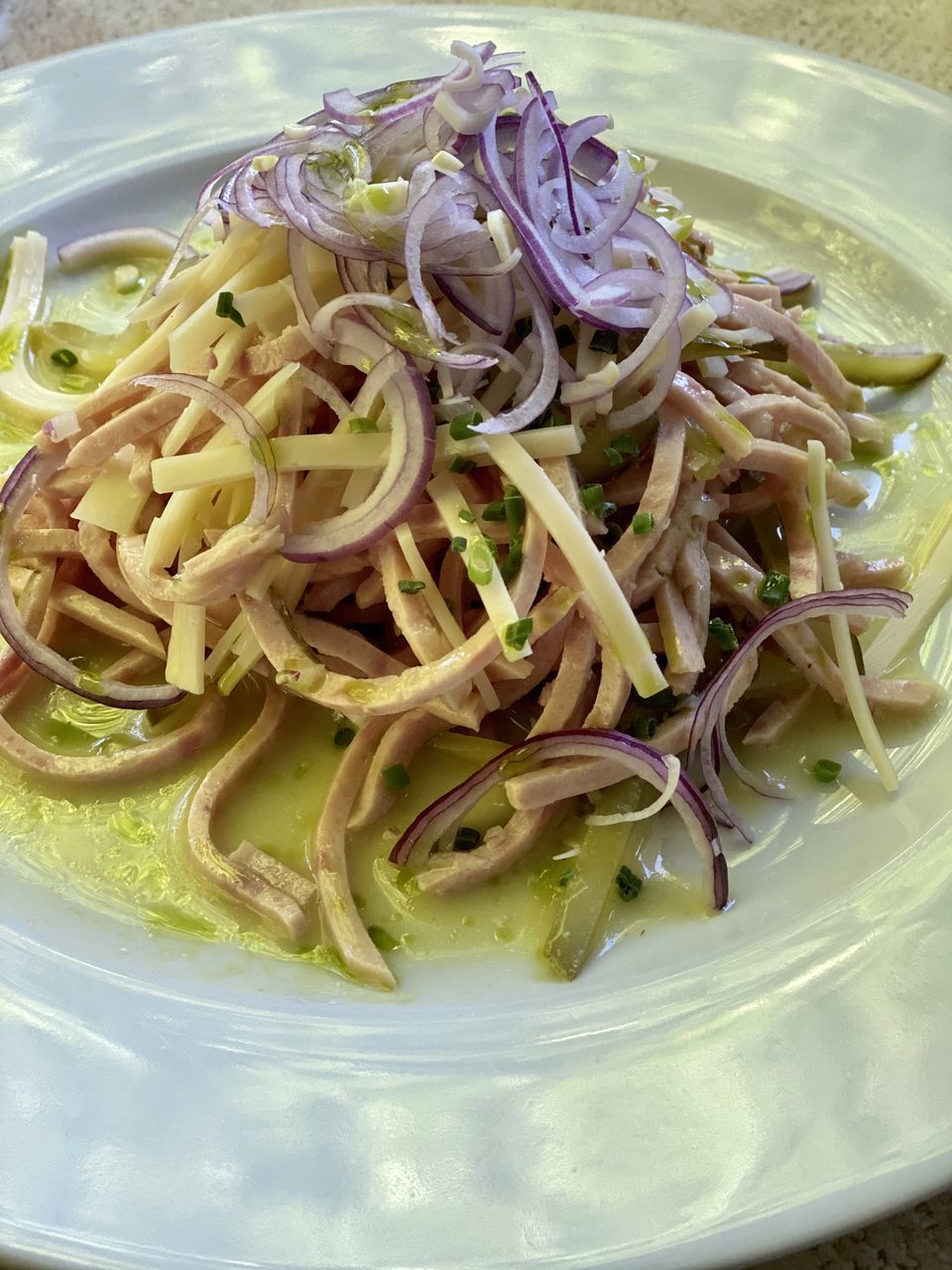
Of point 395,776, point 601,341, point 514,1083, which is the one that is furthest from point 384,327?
point 514,1083

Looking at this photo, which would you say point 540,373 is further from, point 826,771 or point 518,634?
point 826,771

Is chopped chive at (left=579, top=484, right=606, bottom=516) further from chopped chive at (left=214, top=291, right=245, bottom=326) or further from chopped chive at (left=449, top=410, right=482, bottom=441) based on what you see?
chopped chive at (left=214, top=291, right=245, bottom=326)

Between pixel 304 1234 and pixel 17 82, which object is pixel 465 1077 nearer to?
pixel 304 1234

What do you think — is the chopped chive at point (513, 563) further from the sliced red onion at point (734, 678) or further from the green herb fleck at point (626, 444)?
the sliced red onion at point (734, 678)

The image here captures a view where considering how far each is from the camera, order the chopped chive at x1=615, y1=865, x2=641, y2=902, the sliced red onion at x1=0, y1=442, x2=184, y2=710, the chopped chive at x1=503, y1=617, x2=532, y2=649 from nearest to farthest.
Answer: the chopped chive at x1=503, y1=617, x2=532, y2=649 → the chopped chive at x1=615, y1=865, x2=641, y2=902 → the sliced red onion at x1=0, y1=442, x2=184, y2=710

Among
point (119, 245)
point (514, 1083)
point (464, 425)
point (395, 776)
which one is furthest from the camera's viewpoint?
point (119, 245)

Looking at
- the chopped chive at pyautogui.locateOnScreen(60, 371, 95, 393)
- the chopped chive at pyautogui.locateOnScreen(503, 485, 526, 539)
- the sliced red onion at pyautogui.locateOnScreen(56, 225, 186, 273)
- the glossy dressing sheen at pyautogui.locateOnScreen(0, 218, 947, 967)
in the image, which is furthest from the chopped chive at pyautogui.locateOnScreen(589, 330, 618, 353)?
the sliced red onion at pyautogui.locateOnScreen(56, 225, 186, 273)
